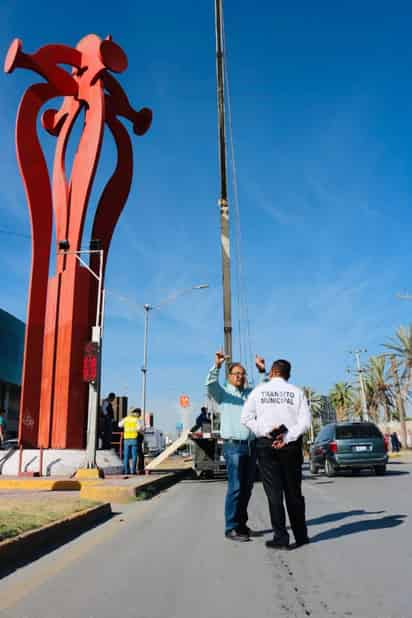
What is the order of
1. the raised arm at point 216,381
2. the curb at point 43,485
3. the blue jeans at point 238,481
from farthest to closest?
the curb at point 43,485
the raised arm at point 216,381
the blue jeans at point 238,481

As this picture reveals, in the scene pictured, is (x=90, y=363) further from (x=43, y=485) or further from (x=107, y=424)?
(x=107, y=424)

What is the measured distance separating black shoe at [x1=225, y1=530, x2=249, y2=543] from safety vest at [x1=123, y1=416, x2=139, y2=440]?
8.38m

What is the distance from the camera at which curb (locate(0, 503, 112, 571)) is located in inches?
183

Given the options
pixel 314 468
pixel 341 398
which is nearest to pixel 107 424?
pixel 314 468

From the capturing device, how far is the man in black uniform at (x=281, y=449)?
5.14 m

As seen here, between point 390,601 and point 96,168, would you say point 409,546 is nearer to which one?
point 390,601

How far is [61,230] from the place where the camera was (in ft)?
61.3

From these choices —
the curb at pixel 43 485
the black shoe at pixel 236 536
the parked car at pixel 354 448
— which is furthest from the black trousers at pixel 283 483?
the parked car at pixel 354 448

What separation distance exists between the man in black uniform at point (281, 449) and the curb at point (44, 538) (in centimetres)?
209

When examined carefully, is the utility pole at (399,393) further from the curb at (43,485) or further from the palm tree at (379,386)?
the curb at (43,485)

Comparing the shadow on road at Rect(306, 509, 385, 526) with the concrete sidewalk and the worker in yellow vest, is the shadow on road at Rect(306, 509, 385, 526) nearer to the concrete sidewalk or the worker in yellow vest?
the concrete sidewalk

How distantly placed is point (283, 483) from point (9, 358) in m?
50.2

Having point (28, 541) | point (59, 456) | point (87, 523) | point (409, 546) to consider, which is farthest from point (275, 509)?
point (59, 456)

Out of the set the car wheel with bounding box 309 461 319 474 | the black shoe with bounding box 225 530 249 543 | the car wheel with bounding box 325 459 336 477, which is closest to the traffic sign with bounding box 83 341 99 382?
the car wheel with bounding box 325 459 336 477
